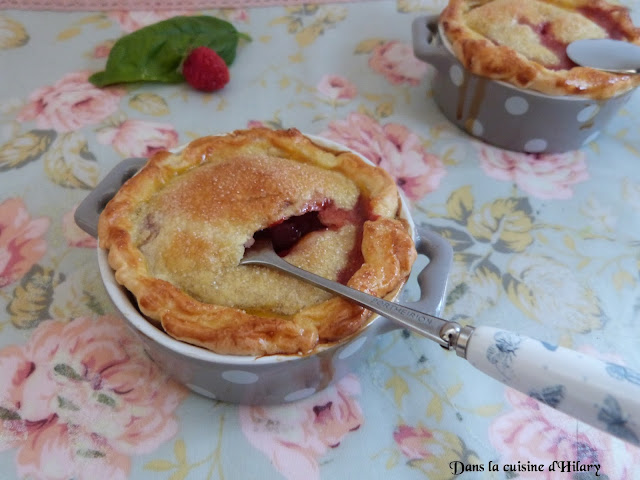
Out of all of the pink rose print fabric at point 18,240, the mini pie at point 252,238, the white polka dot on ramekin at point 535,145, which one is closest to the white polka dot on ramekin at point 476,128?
the white polka dot on ramekin at point 535,145

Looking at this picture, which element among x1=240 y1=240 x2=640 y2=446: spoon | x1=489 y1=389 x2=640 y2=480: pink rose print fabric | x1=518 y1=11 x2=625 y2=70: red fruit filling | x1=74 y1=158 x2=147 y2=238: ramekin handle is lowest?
x1=489 y1=389 x2=640 y2=480: pink rose print fabric

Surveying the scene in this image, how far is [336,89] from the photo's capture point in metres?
1.47

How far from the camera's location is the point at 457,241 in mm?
1146

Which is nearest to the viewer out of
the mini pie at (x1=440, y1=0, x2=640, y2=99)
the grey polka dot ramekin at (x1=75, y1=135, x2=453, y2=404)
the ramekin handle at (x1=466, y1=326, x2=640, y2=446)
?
the ramekin handle at (x1=466, y1=326, x2=640, y2=446)

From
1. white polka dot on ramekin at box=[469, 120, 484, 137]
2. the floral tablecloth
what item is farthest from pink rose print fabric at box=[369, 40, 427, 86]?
white polka dot on ramekin at box=[469, 120, 484, 137]

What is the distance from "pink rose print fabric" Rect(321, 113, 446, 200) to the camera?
1.26m

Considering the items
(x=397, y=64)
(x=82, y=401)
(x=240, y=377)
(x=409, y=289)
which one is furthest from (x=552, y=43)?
(x=82, y=401)

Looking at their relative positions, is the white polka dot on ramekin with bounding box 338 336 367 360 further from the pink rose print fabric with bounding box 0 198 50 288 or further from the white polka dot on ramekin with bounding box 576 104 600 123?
the white polka dot on ramekin with bounding box 576 104 600 123

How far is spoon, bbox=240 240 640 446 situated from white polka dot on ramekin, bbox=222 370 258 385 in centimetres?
20

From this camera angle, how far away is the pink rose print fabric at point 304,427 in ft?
2.73

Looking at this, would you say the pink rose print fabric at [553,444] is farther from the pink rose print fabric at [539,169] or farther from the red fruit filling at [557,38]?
the red fruit filling at [557,38]

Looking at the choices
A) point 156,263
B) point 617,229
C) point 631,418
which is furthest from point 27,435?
point 617,229

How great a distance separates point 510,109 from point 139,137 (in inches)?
31.9

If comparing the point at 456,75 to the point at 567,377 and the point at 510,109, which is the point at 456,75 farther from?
the point at 567,377
